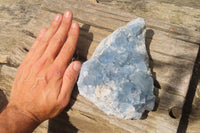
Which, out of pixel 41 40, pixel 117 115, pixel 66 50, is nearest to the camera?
pixel 117 115

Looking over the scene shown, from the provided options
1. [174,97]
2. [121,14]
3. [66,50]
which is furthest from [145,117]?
[121,14]

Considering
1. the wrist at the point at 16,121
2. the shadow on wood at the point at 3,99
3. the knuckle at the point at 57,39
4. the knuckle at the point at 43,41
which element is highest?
the knuckle at the point at 57,39

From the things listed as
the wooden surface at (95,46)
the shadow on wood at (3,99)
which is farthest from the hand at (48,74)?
the shadow on wood at (3,99)

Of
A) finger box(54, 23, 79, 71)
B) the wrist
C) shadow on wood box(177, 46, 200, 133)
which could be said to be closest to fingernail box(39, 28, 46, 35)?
finger box(54, 23, 79, 71)

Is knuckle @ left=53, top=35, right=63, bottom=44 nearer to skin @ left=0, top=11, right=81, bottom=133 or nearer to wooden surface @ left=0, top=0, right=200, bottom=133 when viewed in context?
skin @ left=0, top=11, right=81, bottom=133

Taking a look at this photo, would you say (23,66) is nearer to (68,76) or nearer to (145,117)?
(68,76)

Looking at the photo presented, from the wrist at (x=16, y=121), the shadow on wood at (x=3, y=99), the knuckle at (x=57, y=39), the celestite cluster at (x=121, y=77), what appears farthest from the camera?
the shadow on wood at (x=3, y=99)

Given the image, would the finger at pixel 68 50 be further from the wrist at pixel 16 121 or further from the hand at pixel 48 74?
the wrist at pixel 16 121
